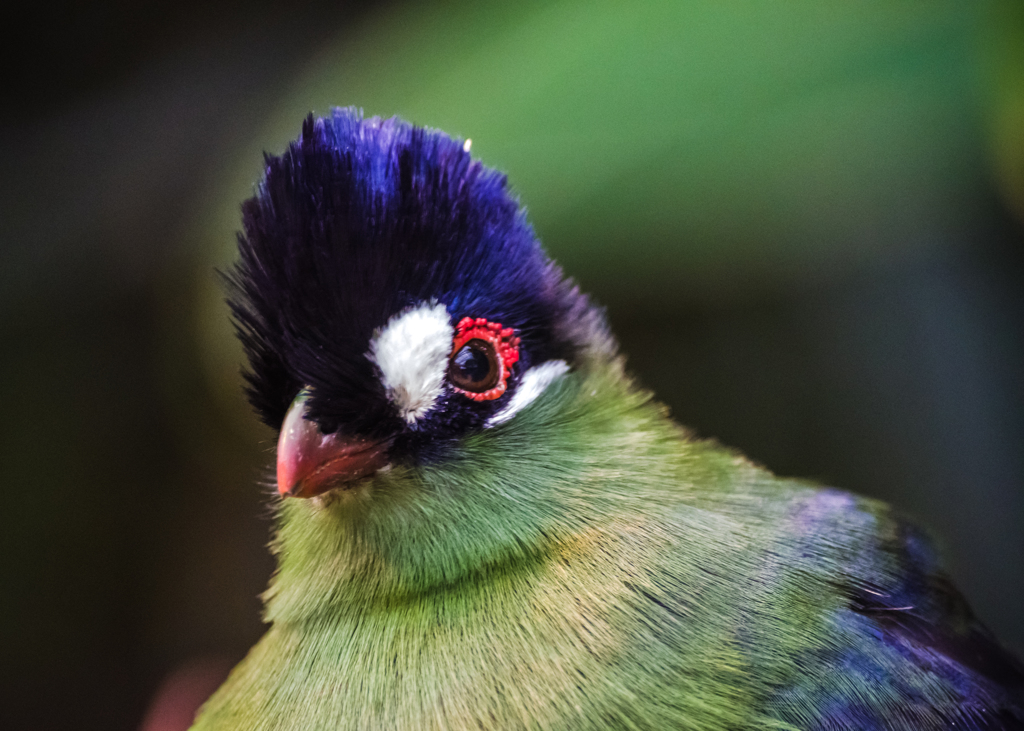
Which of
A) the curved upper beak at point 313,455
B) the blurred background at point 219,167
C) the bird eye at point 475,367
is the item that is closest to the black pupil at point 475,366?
the bird eye at point 475,367

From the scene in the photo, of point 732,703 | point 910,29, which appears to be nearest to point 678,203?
point 910,29

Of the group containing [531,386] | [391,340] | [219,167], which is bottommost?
[531,386]

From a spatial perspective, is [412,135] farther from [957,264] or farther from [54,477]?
[957,264]

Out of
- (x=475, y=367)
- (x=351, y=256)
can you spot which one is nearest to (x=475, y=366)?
(x=475, y=367)

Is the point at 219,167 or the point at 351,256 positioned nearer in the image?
the point at 351,256

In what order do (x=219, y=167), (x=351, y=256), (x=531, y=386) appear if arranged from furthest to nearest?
1. (x=219, y=167)
2. (x=531, y=386)
3. (x=351, y=256)

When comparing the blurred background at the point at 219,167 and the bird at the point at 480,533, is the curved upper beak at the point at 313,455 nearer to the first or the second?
the bird at the point at 480,533

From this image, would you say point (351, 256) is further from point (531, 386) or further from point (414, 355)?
point (531, 386)
